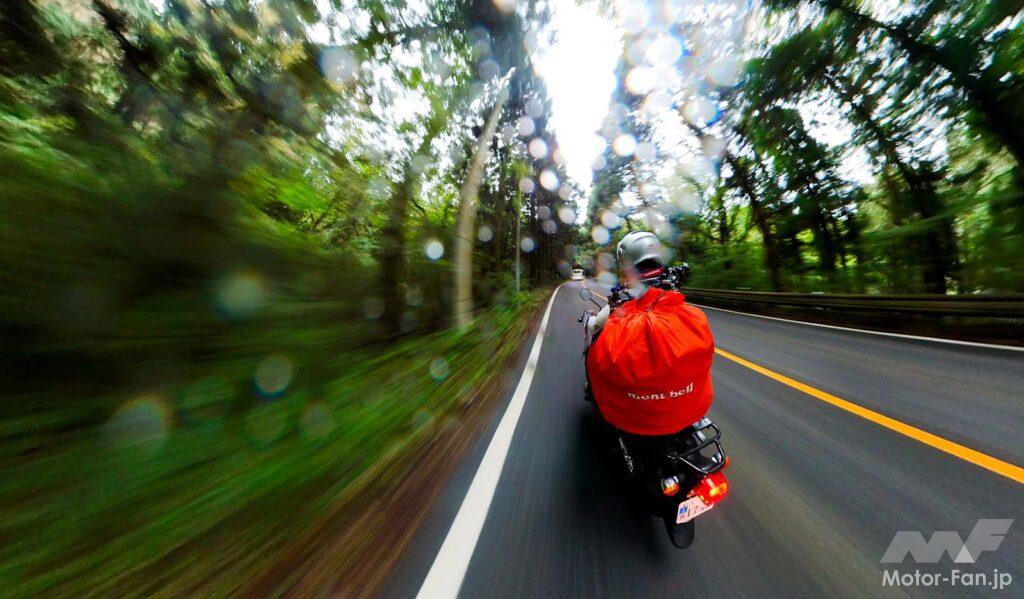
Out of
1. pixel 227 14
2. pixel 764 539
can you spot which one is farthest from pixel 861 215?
pixel 227 14

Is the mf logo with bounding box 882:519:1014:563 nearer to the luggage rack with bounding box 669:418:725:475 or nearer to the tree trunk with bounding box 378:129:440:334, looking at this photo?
the luggage rack with bounding box 669:418:725:475

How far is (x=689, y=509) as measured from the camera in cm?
175

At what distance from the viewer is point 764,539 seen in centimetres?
189

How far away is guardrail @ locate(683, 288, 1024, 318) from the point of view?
18.6 feet

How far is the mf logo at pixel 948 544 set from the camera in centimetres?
171

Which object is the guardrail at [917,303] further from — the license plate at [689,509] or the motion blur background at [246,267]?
the license plate at [689,509]

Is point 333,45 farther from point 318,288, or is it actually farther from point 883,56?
point 883,56

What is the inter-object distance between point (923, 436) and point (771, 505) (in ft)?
5.83

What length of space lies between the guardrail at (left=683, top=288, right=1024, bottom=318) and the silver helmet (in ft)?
24.6

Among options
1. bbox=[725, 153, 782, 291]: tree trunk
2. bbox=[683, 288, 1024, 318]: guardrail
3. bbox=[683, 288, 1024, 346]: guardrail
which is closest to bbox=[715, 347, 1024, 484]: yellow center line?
bbox=[683, 288, 1024, 346]: guardrail

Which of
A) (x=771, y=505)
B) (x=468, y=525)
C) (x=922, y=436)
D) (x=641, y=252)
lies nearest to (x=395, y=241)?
(x=641, y=252)

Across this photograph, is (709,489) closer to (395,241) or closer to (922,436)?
(922,436)

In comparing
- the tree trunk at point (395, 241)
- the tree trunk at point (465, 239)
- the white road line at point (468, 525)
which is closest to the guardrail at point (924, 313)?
the white road line at point (468, 525)

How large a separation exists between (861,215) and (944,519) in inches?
652
